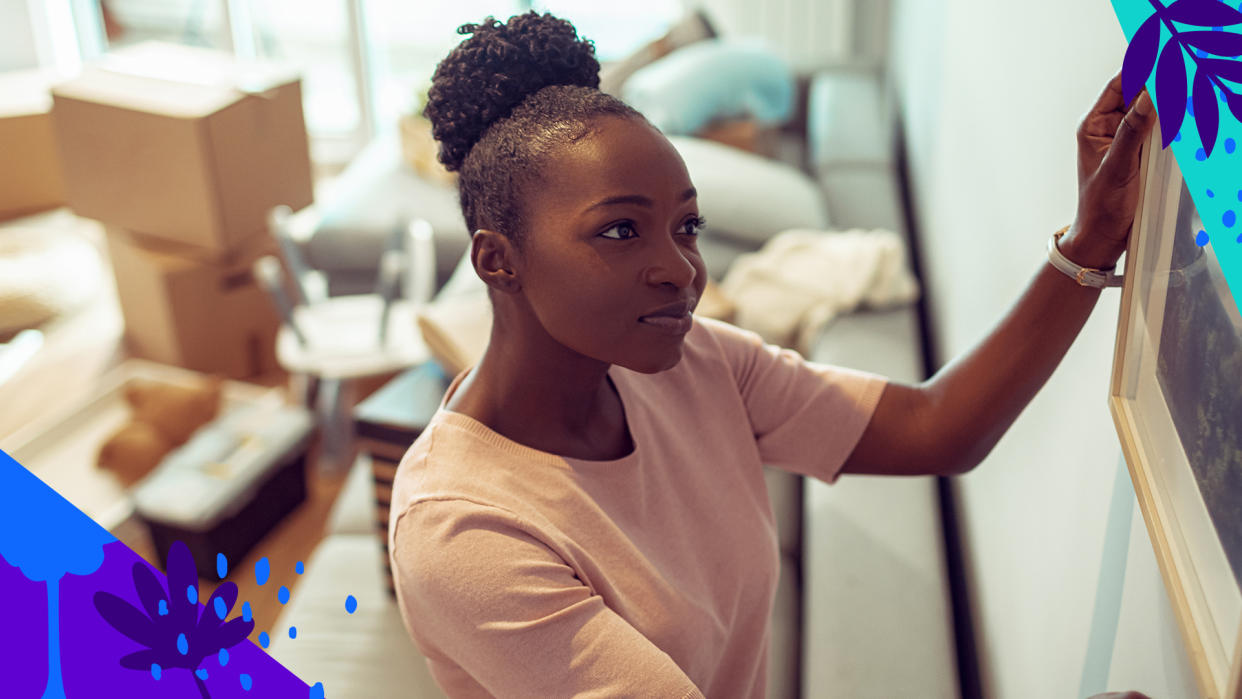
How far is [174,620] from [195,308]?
2063 millimetres

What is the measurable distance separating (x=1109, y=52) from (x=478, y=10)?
184 inches

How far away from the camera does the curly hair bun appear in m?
0.80

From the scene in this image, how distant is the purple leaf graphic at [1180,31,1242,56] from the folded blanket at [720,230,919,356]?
54.1 inches

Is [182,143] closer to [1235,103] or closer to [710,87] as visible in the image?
[1235,103]

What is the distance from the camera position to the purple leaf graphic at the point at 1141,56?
20.6 inches

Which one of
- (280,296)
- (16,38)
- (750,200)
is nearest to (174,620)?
(16,38)

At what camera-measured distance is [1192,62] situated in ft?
1.59

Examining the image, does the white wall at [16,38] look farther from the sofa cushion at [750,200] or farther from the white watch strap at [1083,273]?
the sofa cushion at [750,200]

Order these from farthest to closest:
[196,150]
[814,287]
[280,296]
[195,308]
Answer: [195,308], [280,296], [814,287], [196,150]

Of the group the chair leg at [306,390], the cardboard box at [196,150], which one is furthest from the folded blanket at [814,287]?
the chair leg at [306,390]

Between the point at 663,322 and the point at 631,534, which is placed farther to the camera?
the point at 631,534

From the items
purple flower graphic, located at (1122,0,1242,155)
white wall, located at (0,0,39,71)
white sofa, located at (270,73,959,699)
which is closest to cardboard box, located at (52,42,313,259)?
white wall, located at (0,0,39,71)

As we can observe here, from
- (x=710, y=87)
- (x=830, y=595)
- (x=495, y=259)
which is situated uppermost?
(x=495, y=259)

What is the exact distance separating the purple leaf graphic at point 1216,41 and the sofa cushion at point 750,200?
5.80 feet
